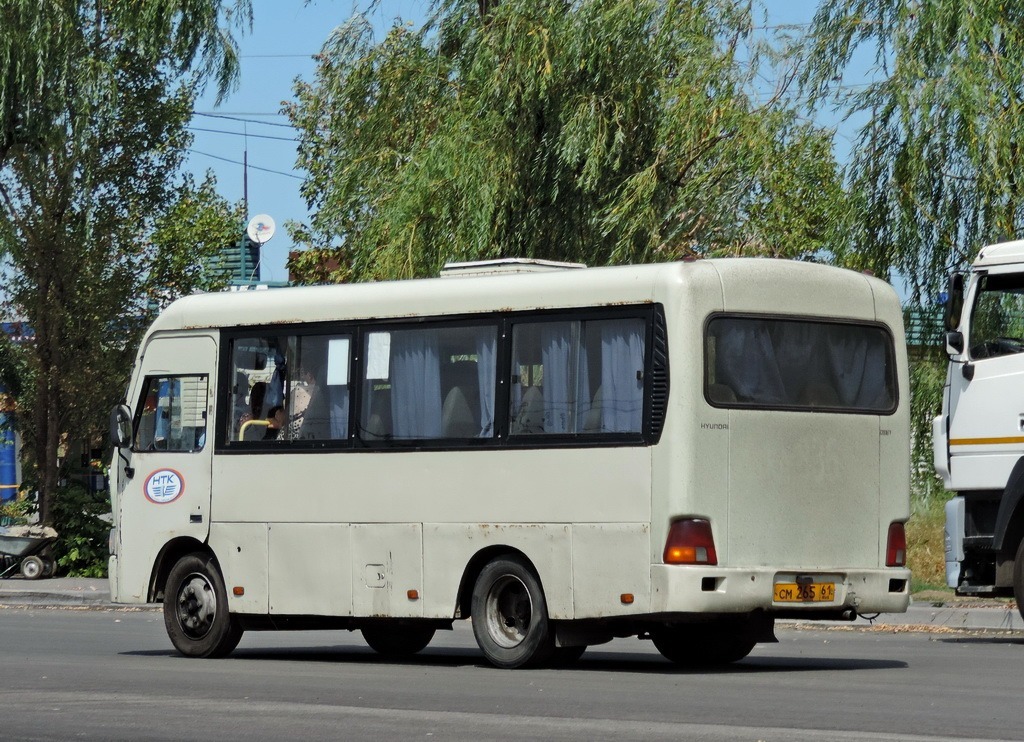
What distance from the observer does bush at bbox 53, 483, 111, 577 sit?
97.7 ft

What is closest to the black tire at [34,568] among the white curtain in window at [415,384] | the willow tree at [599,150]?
the willow tree at [599,150]

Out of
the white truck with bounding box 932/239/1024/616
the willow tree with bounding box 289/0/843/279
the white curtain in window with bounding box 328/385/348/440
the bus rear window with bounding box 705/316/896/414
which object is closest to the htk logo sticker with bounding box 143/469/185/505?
the white curtain in window with bounding box 328/385/348/440

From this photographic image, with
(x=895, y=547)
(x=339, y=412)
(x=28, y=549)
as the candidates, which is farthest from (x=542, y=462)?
(x=28, y=549)

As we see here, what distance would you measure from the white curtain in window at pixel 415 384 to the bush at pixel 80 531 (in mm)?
15464

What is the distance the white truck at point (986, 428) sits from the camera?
1647cm

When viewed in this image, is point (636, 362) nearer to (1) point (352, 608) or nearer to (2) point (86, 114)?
(1) point (352, 608)

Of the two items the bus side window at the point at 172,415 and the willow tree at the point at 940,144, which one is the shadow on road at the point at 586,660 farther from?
the willow tree at the point at 940,144

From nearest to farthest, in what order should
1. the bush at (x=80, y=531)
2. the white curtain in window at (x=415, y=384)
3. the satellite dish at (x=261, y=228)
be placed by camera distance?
the white curtain in window at (x=415, y=384), the bush at (x=80, y=531), the satellite dish at (x=261, y=228)

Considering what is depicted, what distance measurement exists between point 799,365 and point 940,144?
29.5ft

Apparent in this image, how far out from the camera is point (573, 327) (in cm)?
1434

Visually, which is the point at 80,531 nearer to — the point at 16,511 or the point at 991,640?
the point at 16,511

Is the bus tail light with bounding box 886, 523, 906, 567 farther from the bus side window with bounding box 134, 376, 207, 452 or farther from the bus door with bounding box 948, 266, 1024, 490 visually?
the bus side window with bounding box 134, 376, 207, 452

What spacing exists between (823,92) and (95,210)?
1198cm

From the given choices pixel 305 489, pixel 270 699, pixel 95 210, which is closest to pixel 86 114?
pixel 95 210
